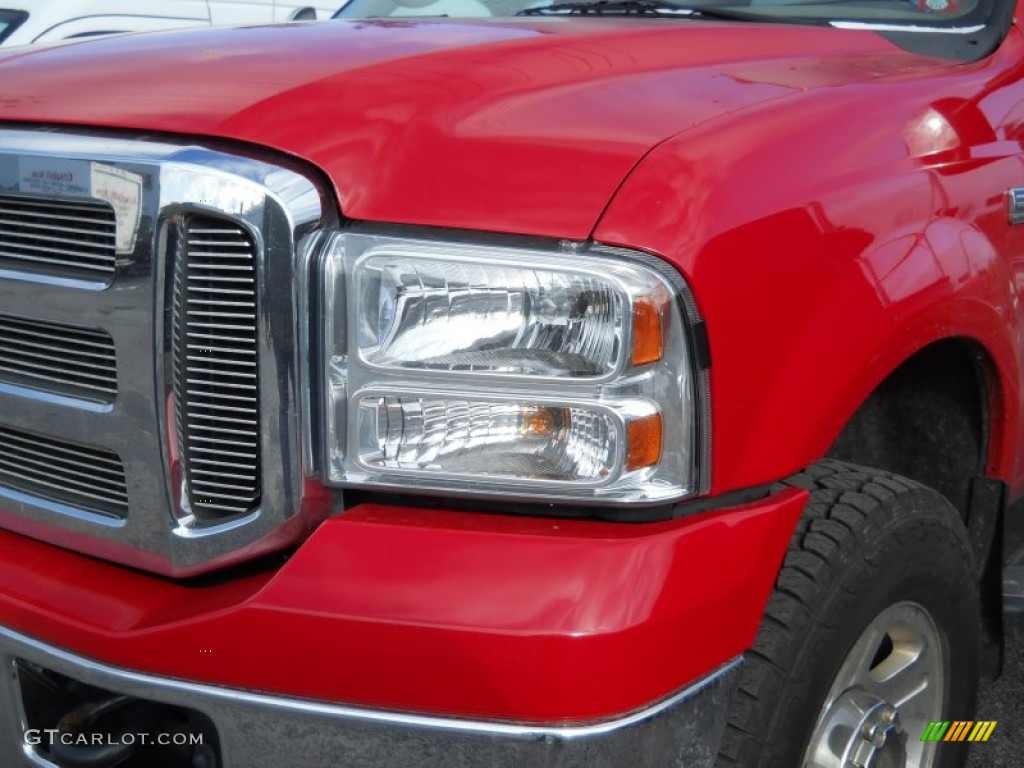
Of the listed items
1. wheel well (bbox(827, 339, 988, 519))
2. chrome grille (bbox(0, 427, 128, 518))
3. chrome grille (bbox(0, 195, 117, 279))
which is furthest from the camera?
wheel well (bbox(827, 339, 988, 519))

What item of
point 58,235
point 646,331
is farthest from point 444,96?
point 58,235

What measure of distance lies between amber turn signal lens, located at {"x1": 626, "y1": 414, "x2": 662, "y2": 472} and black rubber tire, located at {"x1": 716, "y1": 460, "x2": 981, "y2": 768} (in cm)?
33

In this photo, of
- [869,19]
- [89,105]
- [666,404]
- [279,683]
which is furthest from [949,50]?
[279,683]

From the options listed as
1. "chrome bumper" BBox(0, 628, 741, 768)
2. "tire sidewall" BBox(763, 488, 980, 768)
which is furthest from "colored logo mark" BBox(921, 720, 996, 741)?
"chrome bumper" BBox(0, 628, 741, 768)

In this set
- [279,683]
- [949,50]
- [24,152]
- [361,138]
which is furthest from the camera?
[949,50]

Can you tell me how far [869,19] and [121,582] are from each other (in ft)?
6.43

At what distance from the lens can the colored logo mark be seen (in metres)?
2.35

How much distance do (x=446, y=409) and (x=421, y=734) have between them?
1.41 ft

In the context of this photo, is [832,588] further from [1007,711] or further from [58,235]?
[1007,711]

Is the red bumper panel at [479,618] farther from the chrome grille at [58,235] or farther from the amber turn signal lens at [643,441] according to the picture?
the chrome grille at [58,235]

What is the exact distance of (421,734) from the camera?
1.64 m

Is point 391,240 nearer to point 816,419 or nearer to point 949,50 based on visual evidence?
point 816,419

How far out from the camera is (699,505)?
1.75 metres

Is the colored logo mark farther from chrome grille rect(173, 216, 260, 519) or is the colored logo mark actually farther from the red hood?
chrome grille rect(173, 216, 260, 519)
